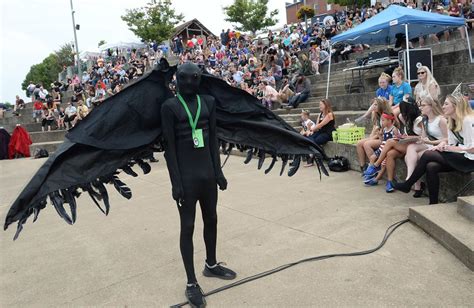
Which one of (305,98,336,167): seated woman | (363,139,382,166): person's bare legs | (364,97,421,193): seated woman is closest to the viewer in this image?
(364,97,421,193): seated woman

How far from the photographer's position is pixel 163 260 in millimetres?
3873

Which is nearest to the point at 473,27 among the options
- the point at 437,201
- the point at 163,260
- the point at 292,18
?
the point at 437,201

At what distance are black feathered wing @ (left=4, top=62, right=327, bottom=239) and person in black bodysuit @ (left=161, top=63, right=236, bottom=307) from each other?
23cm

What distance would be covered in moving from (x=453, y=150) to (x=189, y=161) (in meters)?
3.43

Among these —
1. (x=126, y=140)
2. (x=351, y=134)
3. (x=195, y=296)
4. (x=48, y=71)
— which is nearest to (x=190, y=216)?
(x=195, y=296)

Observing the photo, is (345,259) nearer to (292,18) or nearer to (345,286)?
(345,286)

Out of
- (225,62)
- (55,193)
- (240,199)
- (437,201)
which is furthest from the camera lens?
(225,62)

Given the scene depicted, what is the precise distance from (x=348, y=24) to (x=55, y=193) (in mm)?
19541

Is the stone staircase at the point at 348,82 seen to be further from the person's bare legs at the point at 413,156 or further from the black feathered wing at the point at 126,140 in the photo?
the black feathered wing at the point at 126,140

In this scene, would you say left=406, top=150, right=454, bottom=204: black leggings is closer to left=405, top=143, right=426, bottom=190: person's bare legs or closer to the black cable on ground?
left=405, top=143, right=426, bottom=190: person's bare legs

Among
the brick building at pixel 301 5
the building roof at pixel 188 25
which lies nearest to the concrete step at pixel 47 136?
the building roof at pixel 188 25

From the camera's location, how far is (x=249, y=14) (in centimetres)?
4434

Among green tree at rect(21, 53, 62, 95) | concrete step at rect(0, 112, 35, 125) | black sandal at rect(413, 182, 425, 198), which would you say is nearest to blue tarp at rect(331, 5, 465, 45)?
black sandal at rect(413, 182, 425, 198)

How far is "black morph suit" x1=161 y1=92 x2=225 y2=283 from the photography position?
2.88 metres
